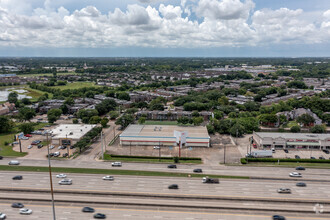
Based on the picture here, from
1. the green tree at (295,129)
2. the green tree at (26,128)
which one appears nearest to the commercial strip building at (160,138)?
the green tree at (295,129)

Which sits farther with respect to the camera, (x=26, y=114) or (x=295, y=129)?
(x=26, y=114)

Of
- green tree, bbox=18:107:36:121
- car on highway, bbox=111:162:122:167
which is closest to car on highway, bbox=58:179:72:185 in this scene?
car on highway, bbox=111:162:122:167

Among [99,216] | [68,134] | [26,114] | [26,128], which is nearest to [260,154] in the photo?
[99,216]

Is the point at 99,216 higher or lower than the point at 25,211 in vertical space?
lower

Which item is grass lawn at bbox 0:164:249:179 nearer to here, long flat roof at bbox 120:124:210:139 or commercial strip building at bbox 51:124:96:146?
commercial strip building at bbox 51:124:96:146

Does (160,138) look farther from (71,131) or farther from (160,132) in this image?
(71,131)

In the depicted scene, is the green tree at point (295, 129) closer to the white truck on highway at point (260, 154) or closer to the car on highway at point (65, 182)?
the white truck on highway at point (260, 154)
